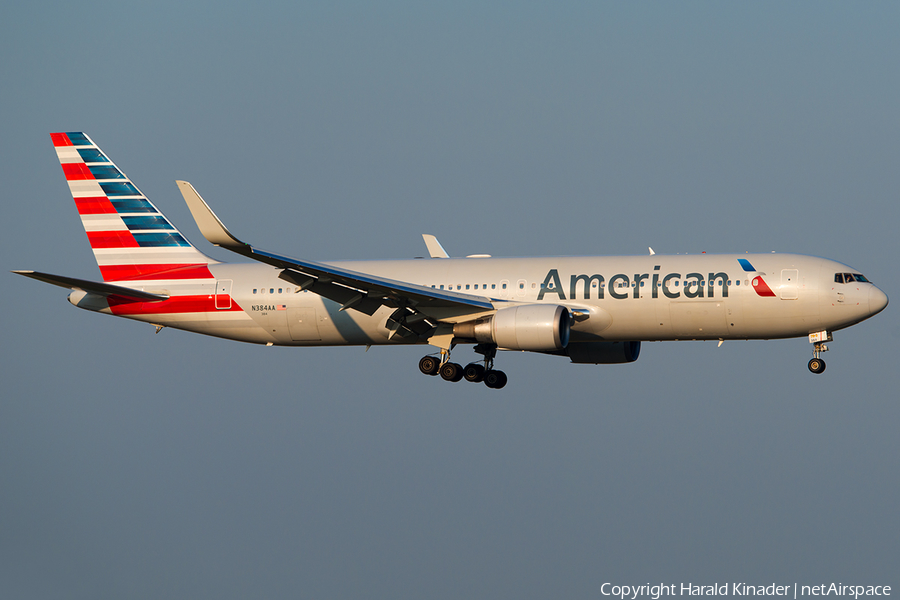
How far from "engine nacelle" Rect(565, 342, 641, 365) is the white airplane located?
0.05m

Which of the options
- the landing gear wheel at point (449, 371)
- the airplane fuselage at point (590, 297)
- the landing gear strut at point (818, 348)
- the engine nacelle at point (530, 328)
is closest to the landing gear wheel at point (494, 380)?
the landing gear wheel at point (449, 371)

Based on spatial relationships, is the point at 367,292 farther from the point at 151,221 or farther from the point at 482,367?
the point at 151,221

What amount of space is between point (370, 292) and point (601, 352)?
11.4 meters

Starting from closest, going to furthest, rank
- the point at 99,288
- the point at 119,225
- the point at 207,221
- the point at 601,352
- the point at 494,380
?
the point at 207,221 → the point at 99,288 → the point at 494,380 → the point at 601,352 → the point at 119,225

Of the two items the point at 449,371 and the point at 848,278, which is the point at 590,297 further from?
the point at 848,278

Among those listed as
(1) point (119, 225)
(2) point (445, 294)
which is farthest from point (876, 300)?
(1) point (119, 225)

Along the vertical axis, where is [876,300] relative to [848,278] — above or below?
below

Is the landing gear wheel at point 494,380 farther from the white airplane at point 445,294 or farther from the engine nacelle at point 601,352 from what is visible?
the engine nacelle at point 601,352

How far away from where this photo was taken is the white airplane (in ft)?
132

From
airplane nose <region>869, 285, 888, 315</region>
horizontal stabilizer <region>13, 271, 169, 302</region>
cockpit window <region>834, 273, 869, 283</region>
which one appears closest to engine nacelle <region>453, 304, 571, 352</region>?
cockpit window <region>834, 273, 869, 283</region>

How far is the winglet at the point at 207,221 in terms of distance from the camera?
34.7 meters

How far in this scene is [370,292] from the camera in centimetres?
4147

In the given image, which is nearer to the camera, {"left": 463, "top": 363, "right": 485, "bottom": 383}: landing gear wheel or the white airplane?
the white airplane

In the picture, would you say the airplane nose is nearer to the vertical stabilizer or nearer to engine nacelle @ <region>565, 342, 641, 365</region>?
engine nacelle @ <region>565, 342, 641, 365</region>
